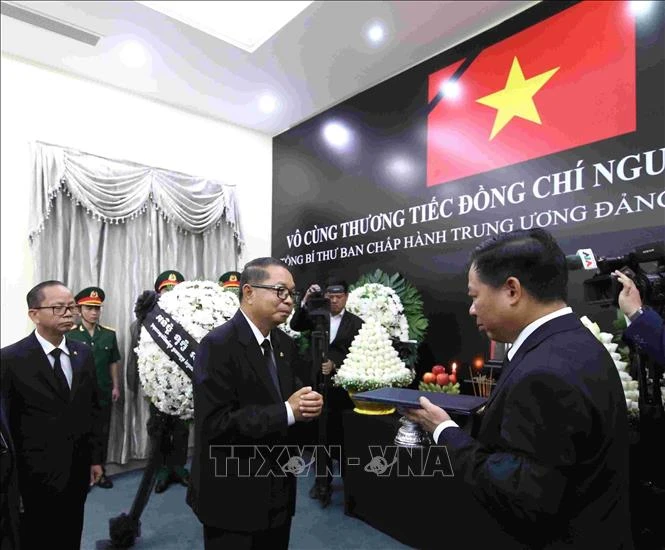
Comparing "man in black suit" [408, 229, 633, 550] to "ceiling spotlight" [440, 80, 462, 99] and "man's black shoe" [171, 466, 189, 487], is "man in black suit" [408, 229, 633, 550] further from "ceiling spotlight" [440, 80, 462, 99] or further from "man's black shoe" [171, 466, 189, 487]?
"man's black shoe" [171, 466, 189, 487]

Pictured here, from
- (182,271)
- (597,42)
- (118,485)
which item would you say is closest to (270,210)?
(182,271)

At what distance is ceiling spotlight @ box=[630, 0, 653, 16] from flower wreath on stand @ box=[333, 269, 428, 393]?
226cm

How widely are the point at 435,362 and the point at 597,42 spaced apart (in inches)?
94.5

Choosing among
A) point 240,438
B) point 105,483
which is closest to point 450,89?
point 240,438

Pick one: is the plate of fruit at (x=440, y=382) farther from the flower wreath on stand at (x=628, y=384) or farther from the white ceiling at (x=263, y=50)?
the white ceiling at (x=263, y=50)

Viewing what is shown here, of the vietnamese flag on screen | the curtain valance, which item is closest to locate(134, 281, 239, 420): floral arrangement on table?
the vietnamese flag on screen

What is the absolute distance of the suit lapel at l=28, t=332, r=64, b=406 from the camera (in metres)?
2.04

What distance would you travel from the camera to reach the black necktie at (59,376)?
6.81ft

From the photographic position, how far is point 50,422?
199 cm

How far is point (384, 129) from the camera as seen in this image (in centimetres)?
423

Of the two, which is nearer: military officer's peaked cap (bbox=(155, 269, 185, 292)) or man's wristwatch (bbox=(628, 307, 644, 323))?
man's wristwatch (bbox=(628, 307, 644, 323))

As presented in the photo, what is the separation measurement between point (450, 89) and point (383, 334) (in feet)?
6.69

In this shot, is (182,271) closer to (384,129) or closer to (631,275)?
(384,129)

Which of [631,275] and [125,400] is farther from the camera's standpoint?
[125,400]
